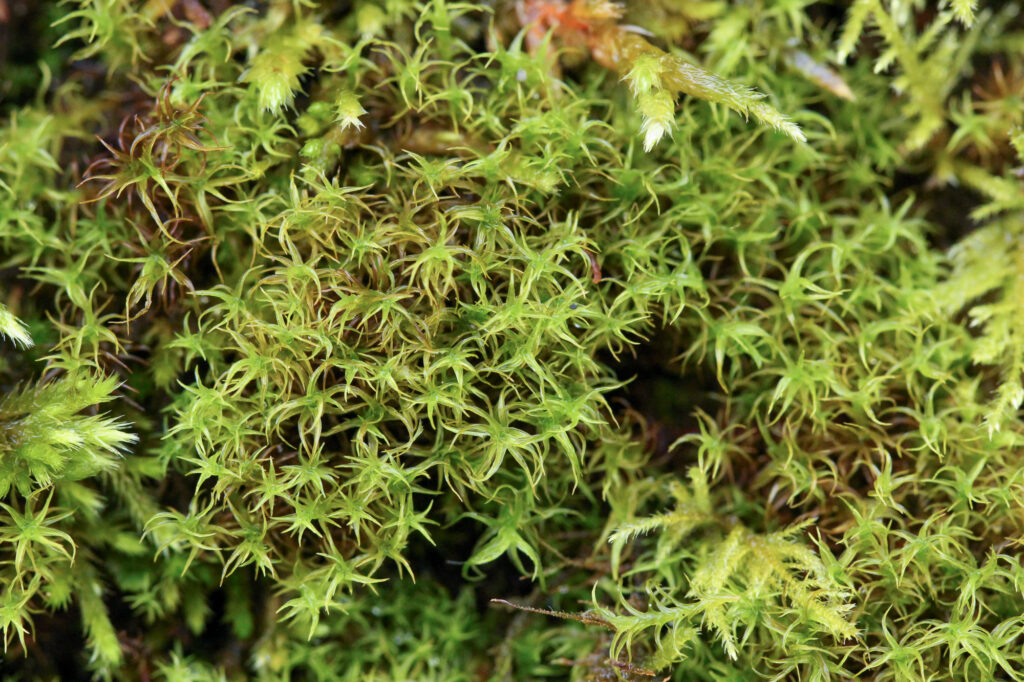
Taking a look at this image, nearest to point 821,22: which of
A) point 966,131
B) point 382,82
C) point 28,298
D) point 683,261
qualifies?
point 966,131

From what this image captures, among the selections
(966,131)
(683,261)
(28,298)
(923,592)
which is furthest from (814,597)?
(28,298)

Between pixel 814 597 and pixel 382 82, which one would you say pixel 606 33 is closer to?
pixel 382 82

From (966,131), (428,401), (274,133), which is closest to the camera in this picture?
(428,401)

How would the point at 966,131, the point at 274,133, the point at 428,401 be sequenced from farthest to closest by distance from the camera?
the point at 966,131 < the point at 274,133 < the point at 428,401

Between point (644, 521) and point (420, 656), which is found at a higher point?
point (644, 521)

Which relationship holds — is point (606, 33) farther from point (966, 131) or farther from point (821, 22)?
point (966, 131)

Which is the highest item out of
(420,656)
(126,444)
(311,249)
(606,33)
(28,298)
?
(606,33)

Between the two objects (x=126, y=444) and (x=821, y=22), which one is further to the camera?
(x=821, y=22)
